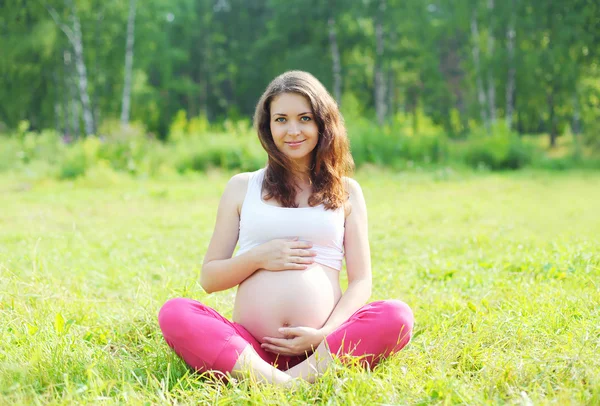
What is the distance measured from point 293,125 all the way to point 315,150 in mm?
222

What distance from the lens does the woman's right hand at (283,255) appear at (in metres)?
2.46

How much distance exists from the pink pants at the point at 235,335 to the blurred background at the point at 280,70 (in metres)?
9.89

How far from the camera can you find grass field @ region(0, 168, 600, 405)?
2.17 metres

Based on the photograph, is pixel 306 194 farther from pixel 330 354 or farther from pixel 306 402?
pixel 306 402

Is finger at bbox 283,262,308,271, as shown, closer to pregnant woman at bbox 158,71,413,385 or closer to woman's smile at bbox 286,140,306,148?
pregnant woman at bbox 158,71,413,385

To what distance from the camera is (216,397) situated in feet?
7.00

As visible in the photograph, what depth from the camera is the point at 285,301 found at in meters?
2.46

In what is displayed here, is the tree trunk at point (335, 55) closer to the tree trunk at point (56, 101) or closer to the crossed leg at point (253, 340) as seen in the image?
the tree trunk at point (56, 101)

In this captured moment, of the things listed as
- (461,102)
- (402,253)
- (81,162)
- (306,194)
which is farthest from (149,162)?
(461,102)

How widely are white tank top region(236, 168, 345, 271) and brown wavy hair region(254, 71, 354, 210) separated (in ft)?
0.17

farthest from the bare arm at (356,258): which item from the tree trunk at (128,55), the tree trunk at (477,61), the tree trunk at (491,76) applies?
the tree trunk at (128,55)

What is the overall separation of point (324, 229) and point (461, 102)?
27801 mm

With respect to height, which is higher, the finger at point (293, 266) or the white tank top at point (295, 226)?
the white tank top at point (295, 226)

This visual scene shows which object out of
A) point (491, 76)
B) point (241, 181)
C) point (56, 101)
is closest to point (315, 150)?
point (241, 181)
